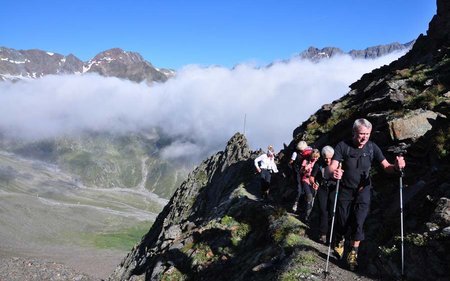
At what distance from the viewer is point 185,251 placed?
2364cm

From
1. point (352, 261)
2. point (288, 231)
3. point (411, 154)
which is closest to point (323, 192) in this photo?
point (288, 231)

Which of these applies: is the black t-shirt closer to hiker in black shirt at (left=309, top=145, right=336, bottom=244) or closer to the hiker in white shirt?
hiker in black shirt at (left=309, top=145, right=336, bottom=244)

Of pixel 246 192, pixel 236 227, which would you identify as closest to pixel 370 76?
pixel 246 192

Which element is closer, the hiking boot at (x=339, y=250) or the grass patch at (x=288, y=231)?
the hiking boot at (x=339, y=250)

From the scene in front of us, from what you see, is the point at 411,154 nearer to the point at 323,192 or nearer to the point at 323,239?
the point at 323,192

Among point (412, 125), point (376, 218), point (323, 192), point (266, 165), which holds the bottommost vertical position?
point (376, 218)

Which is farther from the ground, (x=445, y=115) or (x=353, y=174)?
(x=445, y=115)

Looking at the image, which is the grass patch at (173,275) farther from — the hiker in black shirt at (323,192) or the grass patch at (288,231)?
the hiker in black shirt at (323,192)

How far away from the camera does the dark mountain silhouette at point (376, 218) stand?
1331 cm

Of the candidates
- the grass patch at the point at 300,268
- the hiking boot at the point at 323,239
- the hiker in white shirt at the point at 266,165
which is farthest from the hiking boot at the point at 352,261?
the hiker in white shirt at the point at 266,165

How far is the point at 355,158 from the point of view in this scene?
12258mm

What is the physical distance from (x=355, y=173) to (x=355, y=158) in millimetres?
469

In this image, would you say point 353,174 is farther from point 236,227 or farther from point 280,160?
point 280,160

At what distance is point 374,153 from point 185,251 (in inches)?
566
